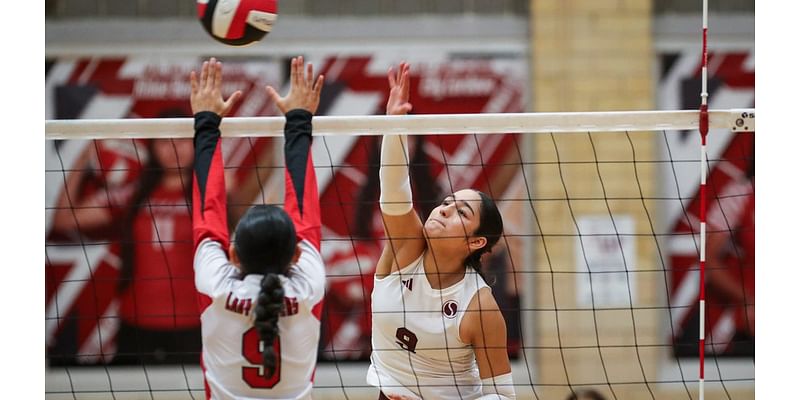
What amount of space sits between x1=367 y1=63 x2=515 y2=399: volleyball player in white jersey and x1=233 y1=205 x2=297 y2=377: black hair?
36.0 inches

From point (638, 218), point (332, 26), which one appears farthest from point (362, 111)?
point (638, 218)

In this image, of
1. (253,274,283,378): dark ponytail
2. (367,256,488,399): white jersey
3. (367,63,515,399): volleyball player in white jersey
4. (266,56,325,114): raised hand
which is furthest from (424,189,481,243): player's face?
(253,274,283,378): dark ponytail

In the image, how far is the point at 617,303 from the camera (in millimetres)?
7742

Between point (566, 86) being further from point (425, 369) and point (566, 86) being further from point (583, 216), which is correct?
point (425, 369)

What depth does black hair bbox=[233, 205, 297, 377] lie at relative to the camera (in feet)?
10.8

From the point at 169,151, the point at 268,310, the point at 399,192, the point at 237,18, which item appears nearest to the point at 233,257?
the point at 268,310

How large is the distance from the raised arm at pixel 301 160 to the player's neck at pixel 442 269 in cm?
74

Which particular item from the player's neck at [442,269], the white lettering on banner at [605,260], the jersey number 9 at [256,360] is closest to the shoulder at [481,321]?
the player's neck at [442,269]

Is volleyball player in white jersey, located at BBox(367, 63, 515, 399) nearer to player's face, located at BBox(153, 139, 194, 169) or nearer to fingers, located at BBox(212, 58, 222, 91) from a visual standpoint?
fingers, located at BBox(212, 58, 222, 91)

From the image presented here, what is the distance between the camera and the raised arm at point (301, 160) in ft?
11.7

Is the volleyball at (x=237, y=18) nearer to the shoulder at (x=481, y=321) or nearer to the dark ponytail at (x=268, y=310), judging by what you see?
the dark ponytail at (x=268, y=310)

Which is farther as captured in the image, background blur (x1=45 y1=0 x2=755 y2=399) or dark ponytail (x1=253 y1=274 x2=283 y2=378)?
background blur (x1=45 y1=0 x2=755 y2=399)

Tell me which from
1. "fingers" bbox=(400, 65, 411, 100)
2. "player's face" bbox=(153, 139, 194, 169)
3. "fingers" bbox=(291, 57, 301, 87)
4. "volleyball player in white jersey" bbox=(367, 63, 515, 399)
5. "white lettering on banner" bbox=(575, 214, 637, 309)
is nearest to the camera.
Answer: "fingers" bbox=(291, 57, 301, 87)

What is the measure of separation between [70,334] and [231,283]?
17.0 ft
